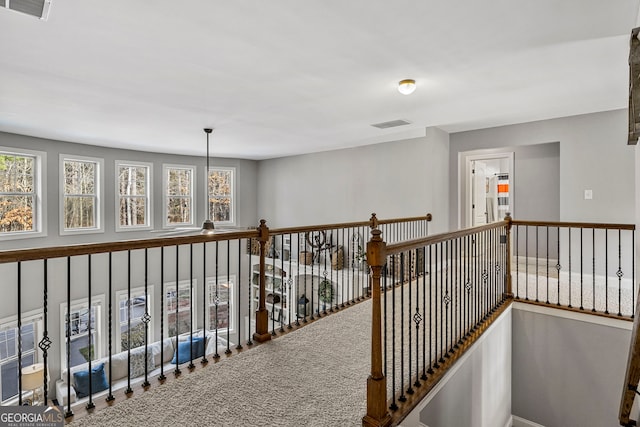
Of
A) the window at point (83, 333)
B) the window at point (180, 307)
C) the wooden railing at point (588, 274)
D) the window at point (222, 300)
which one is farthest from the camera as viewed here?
the window at point (222, 300)

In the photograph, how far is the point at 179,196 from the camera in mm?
8055

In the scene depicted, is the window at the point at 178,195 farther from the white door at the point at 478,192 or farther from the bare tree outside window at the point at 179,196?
the white door at the point at 478,192

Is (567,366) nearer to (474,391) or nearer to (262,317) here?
(474,391)

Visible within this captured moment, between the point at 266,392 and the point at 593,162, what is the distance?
16.7 feet

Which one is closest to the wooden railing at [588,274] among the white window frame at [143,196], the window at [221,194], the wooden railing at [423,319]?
the wooden railing at [423,319]

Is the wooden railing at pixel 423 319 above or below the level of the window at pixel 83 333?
above

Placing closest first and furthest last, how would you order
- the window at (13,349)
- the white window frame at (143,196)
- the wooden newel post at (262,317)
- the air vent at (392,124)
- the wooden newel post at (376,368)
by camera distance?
the wooden newel post at (376,368)
the wooden newel post at (262,317)
the air vent at (392,124)
the window at (13,349)
the white window frame at (143,196)

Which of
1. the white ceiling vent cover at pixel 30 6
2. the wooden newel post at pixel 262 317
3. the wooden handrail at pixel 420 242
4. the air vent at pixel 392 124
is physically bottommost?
A: the wooden newel post at pixel 262 317

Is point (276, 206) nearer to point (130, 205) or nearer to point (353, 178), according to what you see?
point (353, 178)

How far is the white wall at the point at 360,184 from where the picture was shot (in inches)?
221

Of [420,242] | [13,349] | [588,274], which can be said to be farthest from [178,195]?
[588,274]

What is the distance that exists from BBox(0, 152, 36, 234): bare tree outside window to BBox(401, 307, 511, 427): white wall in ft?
22.7

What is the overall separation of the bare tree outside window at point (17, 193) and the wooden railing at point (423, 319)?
6356 millimetres

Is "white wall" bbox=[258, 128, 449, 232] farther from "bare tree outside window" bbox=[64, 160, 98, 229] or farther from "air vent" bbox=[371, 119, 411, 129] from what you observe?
"bare tree outside window" bbox=[64, 160, 98, 229]
